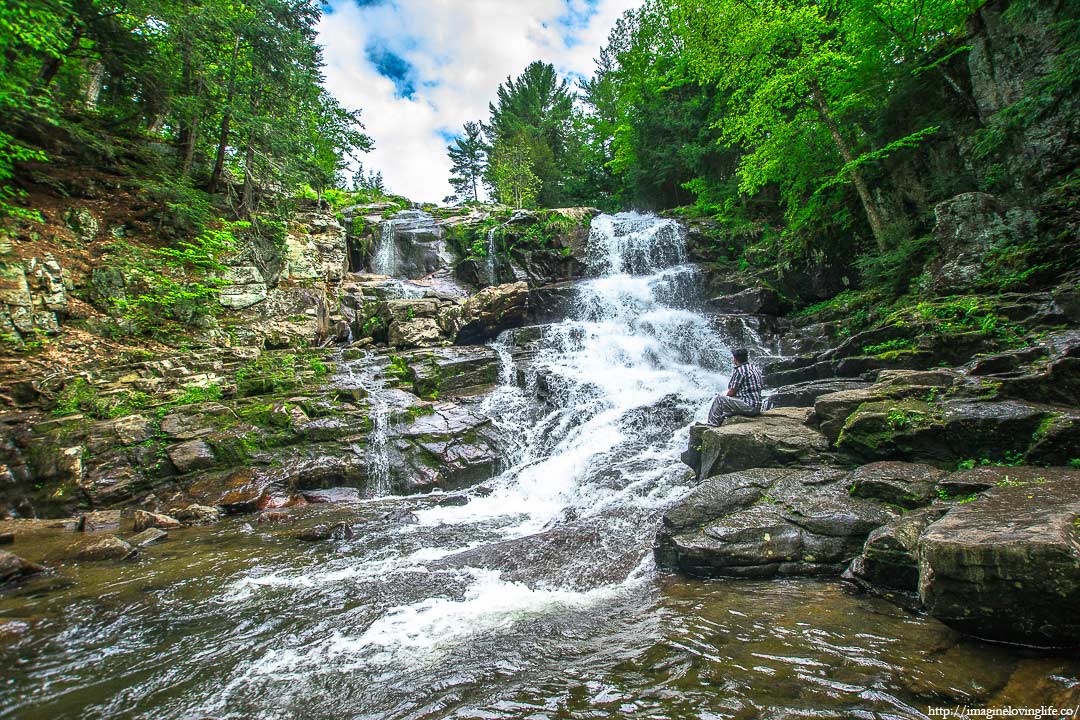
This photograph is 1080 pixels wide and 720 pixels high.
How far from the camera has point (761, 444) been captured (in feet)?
21.9

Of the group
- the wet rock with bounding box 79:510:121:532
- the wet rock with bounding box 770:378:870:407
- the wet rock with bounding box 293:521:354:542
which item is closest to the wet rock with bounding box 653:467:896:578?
the wet rock with bounding box 770:378:870:407

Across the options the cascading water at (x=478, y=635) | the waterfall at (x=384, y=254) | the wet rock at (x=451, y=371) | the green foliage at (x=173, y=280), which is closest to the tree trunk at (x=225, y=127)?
the green foliage at (x=173, y=280)

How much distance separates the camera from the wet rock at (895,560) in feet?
12.5

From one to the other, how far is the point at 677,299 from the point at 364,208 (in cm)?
2122

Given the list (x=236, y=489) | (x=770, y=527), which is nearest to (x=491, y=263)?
(x=236, y=489)

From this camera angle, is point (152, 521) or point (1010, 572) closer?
point (1010, 572)

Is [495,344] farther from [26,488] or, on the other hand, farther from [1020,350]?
[1020,350]

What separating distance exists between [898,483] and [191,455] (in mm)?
12778

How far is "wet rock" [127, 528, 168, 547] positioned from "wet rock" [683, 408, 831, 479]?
31.0 ft

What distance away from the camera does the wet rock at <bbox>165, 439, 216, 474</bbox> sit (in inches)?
366

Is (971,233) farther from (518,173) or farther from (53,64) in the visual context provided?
(518,173)

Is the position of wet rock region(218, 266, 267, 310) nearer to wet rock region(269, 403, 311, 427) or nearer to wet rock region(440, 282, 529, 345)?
wet rock region(269, 403, 311, 427)

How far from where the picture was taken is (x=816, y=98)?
1354 centimetres

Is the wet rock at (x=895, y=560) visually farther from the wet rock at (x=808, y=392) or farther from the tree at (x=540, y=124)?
the tree at (x=540, y=124)
